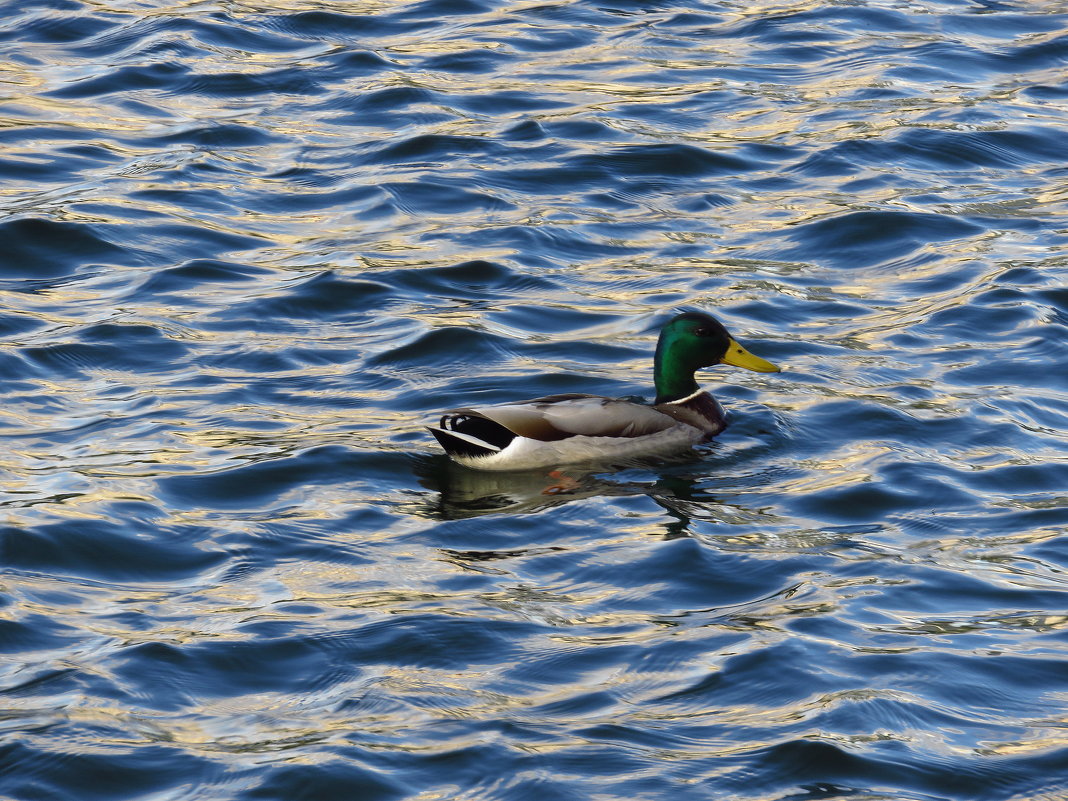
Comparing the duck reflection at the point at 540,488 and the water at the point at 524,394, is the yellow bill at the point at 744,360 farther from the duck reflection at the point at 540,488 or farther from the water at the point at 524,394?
the duck reflection at the point at 540,488

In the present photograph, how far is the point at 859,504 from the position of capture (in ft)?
26.6

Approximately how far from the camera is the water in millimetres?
5996

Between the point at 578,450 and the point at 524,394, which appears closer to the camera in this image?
the point at 578,450

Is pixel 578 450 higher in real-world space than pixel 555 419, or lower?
lower

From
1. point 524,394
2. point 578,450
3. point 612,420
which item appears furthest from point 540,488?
point 524,394

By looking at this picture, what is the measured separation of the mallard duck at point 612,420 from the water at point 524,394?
13 centimetres

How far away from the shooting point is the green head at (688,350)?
9.50 meters

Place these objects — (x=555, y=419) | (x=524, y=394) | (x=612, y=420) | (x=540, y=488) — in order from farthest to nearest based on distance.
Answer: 1. (x=524, y=394)
2. (x=612, y=420)
3. (x=555, y=419)
4. (x=540, y=488)

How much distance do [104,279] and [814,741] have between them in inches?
255

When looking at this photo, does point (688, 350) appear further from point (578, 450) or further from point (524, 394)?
point (578, 450)

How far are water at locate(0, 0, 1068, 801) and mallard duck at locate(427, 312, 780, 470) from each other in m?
0.13

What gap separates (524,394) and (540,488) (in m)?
1.04

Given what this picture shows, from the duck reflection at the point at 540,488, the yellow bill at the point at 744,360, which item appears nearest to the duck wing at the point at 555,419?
the duck reflection at the point at 540,488

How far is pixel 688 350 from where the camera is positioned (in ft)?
31.2
